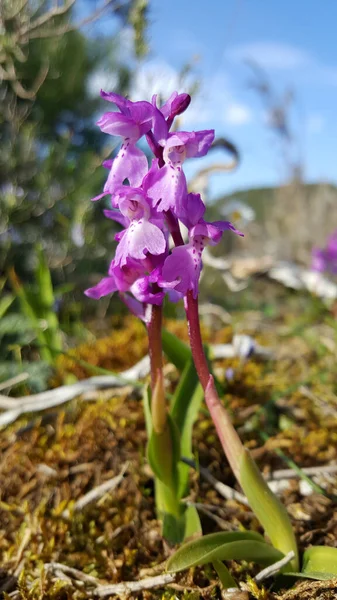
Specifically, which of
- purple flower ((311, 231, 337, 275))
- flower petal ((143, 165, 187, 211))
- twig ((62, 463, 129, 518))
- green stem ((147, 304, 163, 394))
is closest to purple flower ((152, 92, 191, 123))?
flower petal ((143, 165, 187, 211))

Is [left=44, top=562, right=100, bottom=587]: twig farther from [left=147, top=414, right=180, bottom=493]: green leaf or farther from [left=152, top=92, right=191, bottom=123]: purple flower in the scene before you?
[left=152, top=92, right=191, bottom=123]: purple flower

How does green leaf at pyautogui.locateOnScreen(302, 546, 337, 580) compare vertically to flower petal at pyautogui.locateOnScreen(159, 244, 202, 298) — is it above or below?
below

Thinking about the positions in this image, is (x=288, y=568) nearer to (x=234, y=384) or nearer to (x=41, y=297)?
(x=234, y=384)

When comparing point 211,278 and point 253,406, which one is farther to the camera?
point 211,278

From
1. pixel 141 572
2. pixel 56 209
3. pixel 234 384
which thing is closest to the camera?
pixel 141 572

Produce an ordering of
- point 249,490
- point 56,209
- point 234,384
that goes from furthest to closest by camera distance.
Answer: point 56,209 → point 234,384 → point 249,490

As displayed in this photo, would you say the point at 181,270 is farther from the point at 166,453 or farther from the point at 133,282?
the point at 166,453

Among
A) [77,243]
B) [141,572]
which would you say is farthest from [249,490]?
[77,243]
